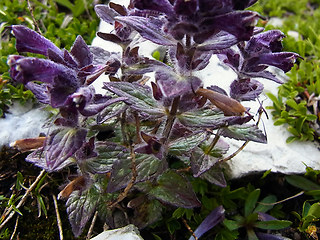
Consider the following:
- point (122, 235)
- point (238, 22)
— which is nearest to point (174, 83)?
point (238, 22)

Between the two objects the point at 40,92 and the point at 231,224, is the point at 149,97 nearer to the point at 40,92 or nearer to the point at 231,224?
the point at 40,92

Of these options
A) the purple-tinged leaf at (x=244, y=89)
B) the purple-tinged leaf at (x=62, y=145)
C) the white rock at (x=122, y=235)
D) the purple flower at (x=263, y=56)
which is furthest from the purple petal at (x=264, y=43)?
the white rock at (x=122, y=235)

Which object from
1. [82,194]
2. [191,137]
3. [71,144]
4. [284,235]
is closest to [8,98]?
[82,194]

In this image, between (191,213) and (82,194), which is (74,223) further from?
(191,213)

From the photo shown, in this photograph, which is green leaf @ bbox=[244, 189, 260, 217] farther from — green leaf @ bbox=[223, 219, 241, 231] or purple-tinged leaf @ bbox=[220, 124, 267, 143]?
purple-tinged leaf @ bbox=[220, 124, 267, 143]

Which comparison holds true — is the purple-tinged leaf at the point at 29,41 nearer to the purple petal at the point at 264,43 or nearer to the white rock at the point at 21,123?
the purple petal at the point at 264,43

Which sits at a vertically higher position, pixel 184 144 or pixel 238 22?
pixel 238 22
